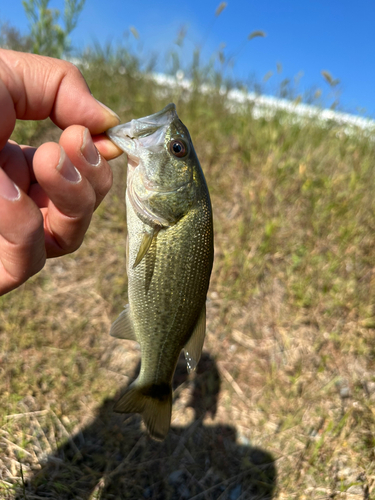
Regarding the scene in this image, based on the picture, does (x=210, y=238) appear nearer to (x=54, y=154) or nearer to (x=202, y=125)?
(x=54, y=154)

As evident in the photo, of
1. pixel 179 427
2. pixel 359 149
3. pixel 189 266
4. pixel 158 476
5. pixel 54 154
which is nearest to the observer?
pixel 54 154

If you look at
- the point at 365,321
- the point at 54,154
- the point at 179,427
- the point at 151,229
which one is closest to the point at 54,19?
the point at 54,154

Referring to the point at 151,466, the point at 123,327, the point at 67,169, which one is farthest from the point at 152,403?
the point at 67,169

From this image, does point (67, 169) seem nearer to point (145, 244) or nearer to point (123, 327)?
point (145, 244)

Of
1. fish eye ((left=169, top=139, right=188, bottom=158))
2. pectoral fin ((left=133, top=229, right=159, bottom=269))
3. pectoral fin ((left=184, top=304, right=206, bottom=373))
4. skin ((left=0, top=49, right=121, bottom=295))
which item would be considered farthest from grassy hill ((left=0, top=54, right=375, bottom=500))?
fish eye ((left=169, top=139, right=188, bottom=158))

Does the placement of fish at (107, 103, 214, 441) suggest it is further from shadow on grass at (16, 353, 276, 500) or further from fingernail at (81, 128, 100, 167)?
shadow on grass at (16, 353, 276, 500)

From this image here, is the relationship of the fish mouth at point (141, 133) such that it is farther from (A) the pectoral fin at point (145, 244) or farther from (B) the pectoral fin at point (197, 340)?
(B) the pectoral fin at point (197, 340)
